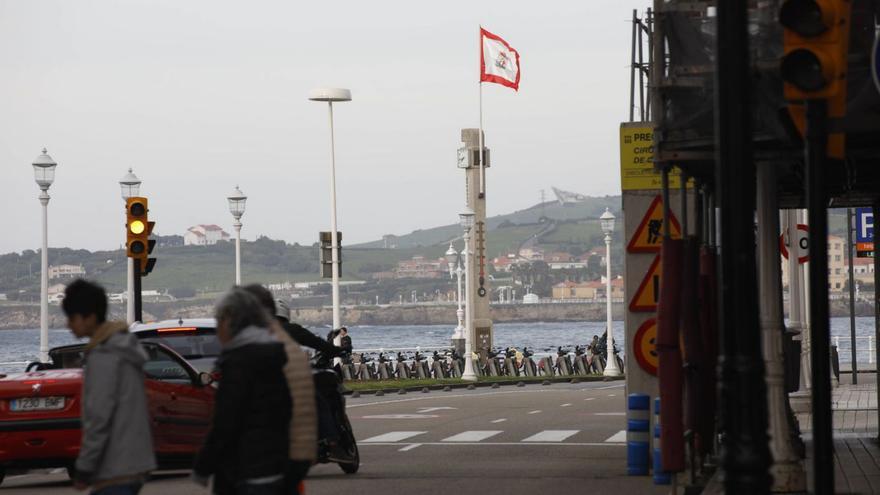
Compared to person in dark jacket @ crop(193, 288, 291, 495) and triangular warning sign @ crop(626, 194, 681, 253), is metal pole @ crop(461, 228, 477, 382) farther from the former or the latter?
person in dark jacket @ crop(193, 288, 291, 495)

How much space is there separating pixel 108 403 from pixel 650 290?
364 inches

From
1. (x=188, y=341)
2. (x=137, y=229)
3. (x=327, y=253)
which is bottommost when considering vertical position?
(x=188, y=341)

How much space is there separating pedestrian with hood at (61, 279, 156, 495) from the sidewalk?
316 inches

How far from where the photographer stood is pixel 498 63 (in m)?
67.8

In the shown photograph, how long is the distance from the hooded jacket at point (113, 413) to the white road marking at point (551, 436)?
15897 millimetres

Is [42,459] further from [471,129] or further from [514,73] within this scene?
[471,129]

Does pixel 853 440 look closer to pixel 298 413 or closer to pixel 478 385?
pixel 298 413

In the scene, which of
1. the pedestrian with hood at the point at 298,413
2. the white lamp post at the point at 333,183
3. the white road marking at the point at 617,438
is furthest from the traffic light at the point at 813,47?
the white lamp post at the point at 333,183

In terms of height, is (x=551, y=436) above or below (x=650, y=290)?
below

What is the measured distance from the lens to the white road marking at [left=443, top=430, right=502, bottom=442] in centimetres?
2527

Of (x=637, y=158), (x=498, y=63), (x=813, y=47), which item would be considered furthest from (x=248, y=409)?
(x=498, y=63)

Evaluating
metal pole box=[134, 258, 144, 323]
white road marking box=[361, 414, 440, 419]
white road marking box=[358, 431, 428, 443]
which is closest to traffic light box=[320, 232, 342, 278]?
white road marking box=[361, 414, 440, 419]

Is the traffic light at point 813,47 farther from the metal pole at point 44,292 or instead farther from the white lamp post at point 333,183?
the white lamp post at point 333,183

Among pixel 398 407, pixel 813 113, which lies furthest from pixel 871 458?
pixel 398 407
